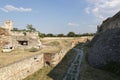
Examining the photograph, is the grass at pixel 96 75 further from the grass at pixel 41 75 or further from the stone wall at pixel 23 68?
the stone wall at pixel 23 68

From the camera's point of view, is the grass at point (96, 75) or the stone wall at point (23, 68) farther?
the grass at point (96, 75)

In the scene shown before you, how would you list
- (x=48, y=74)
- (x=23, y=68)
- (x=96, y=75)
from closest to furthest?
1. (x=23, y=68)
2. (x=96, y=75)
3. (x=48, y=74)

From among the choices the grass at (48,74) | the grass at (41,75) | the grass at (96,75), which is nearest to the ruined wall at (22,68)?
the grass at (41,75)

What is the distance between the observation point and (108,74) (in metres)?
14.4

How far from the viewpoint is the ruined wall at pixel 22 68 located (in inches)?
432

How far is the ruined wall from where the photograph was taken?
432 inches

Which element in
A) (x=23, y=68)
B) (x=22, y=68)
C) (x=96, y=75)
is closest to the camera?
(x=22, y=68)

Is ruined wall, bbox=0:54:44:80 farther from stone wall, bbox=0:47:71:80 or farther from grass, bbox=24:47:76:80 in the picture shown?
grass, bbox=24:47:76:80

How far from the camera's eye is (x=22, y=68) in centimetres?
1317

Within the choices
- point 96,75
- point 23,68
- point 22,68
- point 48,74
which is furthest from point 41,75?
point 96,75

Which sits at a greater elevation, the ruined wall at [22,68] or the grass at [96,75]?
the ruined wall at [22,68]

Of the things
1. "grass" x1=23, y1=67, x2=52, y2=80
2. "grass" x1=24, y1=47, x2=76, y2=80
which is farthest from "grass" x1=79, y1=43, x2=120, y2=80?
"grass" x1=23, y1=67, x2=52, y2=80

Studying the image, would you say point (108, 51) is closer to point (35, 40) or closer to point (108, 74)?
point (108, 74)

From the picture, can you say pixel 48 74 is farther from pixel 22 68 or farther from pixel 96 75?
pixel 96 75
